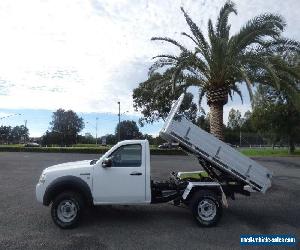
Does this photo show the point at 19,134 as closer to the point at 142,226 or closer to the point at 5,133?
the point at 5,133

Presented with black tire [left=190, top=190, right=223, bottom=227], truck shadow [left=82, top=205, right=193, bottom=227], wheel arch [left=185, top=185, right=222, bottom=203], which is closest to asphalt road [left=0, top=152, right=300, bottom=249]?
truck shadow [left=82, top=205, right=193, bottom=227]

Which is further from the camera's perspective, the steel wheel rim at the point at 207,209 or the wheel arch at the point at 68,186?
the steel wheel rim at the point at 207,209

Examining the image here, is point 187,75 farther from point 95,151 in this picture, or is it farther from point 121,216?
point 95,151

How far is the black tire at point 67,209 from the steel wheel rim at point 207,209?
2.73 m

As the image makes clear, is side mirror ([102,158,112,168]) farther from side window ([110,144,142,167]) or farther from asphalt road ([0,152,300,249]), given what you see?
asphalt road ([0,152,300,249])

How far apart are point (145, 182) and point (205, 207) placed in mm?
1513

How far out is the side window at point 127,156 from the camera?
970cm

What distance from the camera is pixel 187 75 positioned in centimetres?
1894

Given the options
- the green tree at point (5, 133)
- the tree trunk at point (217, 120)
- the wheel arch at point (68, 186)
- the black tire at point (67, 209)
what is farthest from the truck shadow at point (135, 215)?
the green tree at point (5, 133)

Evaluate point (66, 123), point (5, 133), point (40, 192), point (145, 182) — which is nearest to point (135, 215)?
point (145, 182)

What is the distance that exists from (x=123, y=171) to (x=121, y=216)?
1.56 meters

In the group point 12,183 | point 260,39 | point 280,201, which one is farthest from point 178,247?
point 260,39

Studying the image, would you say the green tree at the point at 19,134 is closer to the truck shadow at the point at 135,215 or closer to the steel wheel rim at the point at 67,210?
the truck shadow at the point at 135,215

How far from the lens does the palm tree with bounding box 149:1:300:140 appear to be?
1684 cm
